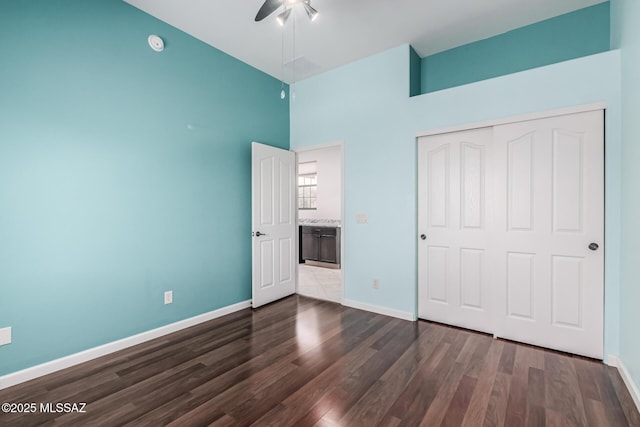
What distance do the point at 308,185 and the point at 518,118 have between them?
5343mm

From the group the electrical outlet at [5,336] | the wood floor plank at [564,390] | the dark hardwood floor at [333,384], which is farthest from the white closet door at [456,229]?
the electrical outlet at [5,336]

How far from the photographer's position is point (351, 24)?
9.89ft

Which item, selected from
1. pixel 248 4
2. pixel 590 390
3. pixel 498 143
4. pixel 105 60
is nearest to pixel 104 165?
pixel 105 60

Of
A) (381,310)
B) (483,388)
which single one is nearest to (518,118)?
(483,388)

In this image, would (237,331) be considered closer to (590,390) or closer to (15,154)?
(15,154)

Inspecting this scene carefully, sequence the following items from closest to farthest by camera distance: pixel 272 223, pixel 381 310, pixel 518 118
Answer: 1. pixel 518 118
2. pixel 381 310
3. pixel 272 223

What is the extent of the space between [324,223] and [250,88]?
11.1 feet

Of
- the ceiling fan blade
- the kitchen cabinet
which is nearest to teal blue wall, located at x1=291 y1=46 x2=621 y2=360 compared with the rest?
the ceiling fan blade

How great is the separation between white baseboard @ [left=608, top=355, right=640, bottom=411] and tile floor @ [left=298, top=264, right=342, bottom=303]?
2.62m

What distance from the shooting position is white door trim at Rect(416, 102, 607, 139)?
2.43 m

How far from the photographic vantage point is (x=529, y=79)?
2.69 metres

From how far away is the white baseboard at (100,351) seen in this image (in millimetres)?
2156

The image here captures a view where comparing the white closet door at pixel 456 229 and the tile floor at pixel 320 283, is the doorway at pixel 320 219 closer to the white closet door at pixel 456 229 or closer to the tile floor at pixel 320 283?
the tile floor at pixel 320 283

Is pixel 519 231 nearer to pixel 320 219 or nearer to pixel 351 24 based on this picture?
pixel 351 24
